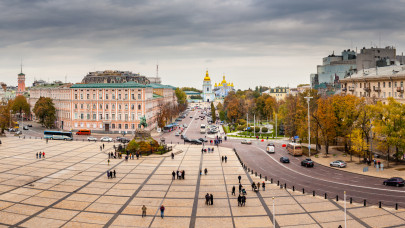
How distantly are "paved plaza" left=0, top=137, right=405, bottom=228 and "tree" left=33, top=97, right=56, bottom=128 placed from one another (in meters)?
54.8

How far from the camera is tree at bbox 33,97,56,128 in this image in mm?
105125

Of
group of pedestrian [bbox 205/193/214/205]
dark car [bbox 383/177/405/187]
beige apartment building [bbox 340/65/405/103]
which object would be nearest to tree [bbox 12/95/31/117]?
group of pedestrian [bbox 205/193/214/205]

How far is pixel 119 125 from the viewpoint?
95.4 meters

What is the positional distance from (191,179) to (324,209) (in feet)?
58.9

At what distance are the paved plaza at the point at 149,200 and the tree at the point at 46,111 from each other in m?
54.8

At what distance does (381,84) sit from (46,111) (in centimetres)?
10023

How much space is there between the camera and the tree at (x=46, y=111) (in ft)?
345

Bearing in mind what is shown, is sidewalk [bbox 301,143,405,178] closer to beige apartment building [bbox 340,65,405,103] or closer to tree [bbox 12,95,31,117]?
beige apartment building [bbox 340,65,405,103]

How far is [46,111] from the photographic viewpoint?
105938 mm

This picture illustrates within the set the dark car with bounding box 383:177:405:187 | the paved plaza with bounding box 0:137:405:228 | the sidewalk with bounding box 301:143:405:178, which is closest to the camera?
the paved plaza with bounding box 0:137:405:228

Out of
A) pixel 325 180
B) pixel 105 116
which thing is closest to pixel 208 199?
pixel 325 180

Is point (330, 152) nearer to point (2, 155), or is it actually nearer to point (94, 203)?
point (94, 203)

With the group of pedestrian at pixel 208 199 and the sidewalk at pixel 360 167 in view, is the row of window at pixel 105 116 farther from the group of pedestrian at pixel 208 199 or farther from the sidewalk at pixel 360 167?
the group of pedestrian at pixel 208 199

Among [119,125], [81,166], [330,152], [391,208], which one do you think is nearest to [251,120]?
→ [119,125]
